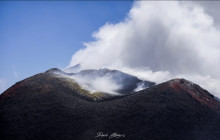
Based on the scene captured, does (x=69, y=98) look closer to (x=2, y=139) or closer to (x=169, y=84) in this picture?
(x=2, y=139)

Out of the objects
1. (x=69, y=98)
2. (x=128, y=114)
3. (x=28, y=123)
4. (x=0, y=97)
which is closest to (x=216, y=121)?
(x=128, y=114)

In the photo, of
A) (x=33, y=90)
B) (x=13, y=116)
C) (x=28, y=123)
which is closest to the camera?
(x=28, y=123)

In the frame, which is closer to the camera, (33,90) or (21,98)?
(21,98)

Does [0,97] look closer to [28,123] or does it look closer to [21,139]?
[28,123]

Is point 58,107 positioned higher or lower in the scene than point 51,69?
lower

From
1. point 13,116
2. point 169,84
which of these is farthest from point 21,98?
point 169,84

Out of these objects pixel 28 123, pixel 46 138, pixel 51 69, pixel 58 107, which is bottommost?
pixel 46 138

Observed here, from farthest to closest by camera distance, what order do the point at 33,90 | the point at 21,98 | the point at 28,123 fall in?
the point at 33,90 → the point at 21,98 → the point at 28,123
